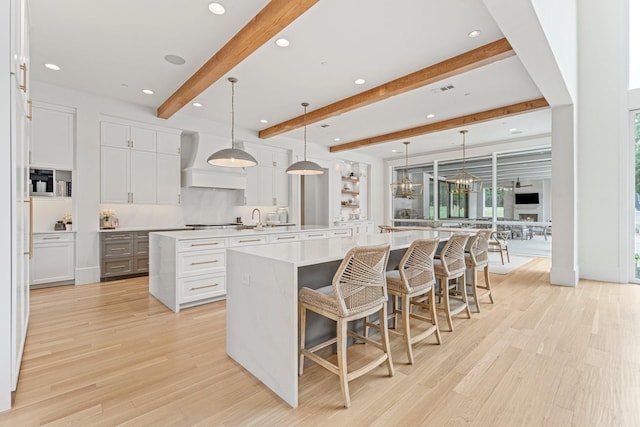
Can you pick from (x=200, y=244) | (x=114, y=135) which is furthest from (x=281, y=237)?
(x=114, y=135)

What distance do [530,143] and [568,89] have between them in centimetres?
385

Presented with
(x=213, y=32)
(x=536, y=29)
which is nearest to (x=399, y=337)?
(x=536, y=29)

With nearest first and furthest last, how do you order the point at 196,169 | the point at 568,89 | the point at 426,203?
the point at 568,89 → the point at 196,169 → the point at 426,203

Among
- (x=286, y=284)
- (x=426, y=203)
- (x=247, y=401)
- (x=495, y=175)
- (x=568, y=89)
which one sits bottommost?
(x=247, y=401)

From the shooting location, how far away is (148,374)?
87.4 inches

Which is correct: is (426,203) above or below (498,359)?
above

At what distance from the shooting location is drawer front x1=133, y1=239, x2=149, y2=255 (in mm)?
5250

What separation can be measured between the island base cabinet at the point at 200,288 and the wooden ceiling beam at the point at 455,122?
5148mm

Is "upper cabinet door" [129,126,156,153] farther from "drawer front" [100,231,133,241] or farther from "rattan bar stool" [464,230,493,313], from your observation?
"rattan bar stool" [464,230,493,313]

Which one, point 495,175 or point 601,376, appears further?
point 495,175

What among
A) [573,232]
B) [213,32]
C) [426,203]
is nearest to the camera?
[213,32]

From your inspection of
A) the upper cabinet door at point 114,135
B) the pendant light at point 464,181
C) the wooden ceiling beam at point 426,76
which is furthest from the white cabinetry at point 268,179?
the pendant light at point 464,181

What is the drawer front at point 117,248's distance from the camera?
499 centimetres

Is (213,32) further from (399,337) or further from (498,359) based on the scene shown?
(498,359)
